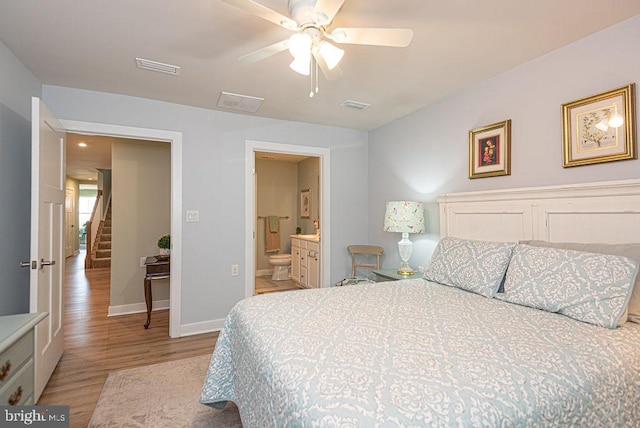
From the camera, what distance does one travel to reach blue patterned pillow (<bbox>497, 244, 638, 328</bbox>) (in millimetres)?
1427

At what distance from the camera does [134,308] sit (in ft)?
13.1

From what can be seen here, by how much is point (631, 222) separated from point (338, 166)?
9.04 ft

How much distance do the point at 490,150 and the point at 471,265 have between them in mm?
1056

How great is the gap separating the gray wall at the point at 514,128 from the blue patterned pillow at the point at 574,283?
653 mm

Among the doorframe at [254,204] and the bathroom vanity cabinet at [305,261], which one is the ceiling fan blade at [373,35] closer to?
the doorframe at [254,204]

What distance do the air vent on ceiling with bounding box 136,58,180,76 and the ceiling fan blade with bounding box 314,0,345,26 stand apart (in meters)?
1.37

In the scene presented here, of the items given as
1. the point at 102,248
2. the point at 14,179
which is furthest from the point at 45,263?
the point at 102,248

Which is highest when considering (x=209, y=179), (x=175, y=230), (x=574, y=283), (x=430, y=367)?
(x=209, y=179)

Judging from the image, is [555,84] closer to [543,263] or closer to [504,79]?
[504,79]

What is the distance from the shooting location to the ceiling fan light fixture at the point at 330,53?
5.37 ft

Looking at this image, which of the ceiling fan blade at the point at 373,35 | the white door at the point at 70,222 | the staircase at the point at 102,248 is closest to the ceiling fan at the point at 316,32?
the ceiling fan blade at the point at 373,35

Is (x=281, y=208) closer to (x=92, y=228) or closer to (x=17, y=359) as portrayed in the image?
(x=17, y=359)

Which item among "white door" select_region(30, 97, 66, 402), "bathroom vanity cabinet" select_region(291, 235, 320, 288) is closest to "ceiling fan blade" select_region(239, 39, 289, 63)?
"white door" select_region(30, 97, 66, 402)

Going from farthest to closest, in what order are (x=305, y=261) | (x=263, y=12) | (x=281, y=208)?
(x=281, y=208)
(x=305, y=261)
(x=263, y=12)
